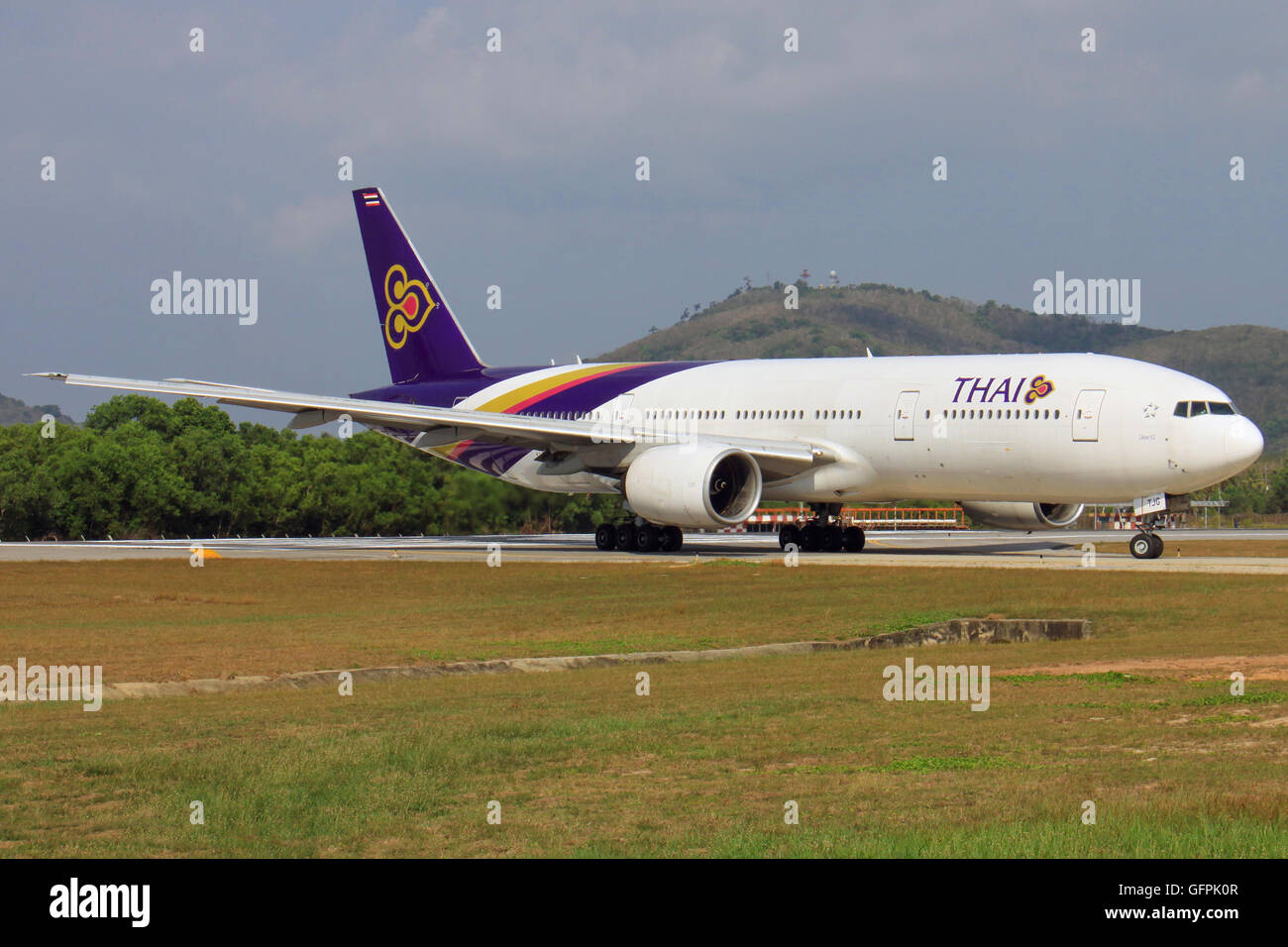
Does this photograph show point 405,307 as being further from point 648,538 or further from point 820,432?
point 820,432

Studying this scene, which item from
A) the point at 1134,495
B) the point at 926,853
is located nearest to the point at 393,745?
the point at 926,853

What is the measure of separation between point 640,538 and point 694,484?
5207 millimetres

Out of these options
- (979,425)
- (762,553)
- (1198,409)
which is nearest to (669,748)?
(1198,409)

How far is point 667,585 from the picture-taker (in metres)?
29.8

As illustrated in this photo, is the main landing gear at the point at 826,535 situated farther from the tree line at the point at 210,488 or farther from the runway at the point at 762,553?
the tree line at the point at 210,488

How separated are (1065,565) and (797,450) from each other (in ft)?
28.8

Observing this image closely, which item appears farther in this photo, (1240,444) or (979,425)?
(979,425)

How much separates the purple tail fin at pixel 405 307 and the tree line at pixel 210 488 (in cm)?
1756

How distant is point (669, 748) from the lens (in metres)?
11.7

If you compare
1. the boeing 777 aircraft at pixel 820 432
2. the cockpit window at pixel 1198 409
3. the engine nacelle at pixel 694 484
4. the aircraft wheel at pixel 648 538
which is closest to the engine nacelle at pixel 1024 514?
the boeing 777 aircraft at pixel 820 432

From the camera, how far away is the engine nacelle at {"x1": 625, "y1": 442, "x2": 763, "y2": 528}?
36000 millimetres

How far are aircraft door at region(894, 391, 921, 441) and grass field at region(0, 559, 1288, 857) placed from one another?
12.4 meters
